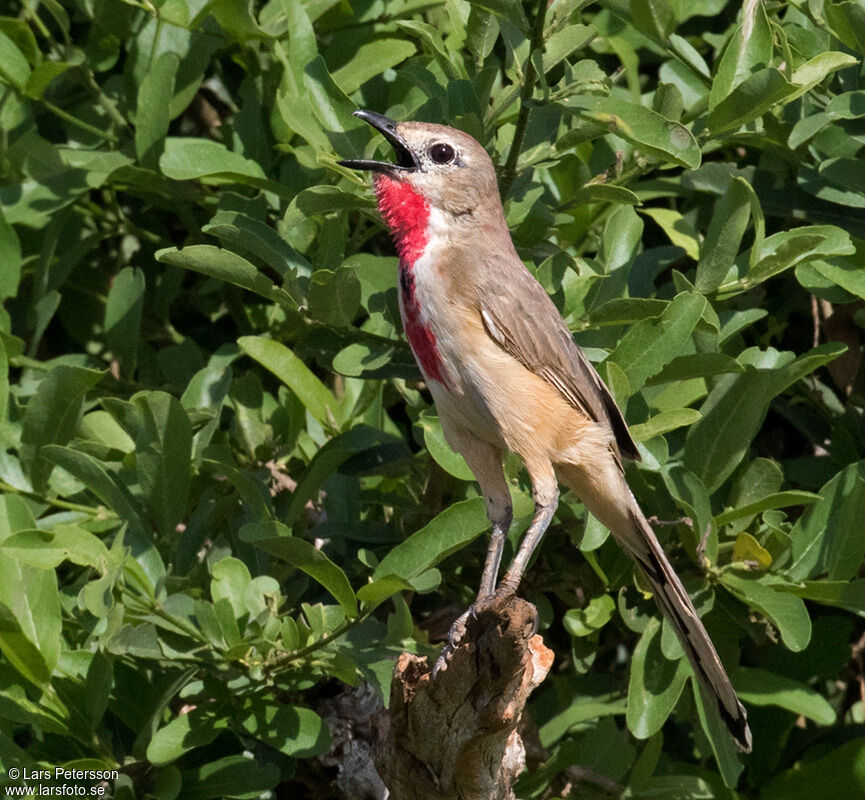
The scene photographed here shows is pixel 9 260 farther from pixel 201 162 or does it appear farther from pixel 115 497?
pixel 115 497

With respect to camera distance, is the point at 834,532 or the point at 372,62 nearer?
the point at 834,532

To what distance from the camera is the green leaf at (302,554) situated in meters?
3.75

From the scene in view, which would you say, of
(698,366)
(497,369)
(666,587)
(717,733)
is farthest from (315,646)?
(698,366)

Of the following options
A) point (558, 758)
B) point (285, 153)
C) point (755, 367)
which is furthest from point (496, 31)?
point (558, 758)

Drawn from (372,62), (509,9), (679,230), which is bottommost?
(679,230)

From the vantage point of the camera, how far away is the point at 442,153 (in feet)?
13.9

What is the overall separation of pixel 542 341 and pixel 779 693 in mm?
1525

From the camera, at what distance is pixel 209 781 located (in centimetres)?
402

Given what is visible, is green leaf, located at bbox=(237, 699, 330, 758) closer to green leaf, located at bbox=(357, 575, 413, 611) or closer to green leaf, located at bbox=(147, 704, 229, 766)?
green leaf, located at bbox=(147, 704, 229, 766)

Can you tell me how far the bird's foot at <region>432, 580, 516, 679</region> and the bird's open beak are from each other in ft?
4.62

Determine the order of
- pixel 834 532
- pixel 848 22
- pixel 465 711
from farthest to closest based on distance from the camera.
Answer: pixel 848 22
pixel 834 532
pixel 465 711

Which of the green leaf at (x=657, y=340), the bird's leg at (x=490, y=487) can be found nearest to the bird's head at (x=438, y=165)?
the green leaf at (x=657, y=340)

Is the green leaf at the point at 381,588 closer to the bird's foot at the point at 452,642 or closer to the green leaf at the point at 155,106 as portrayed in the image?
the bird's foot at the point at 452,642

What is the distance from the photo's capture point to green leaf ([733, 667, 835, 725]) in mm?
4418
